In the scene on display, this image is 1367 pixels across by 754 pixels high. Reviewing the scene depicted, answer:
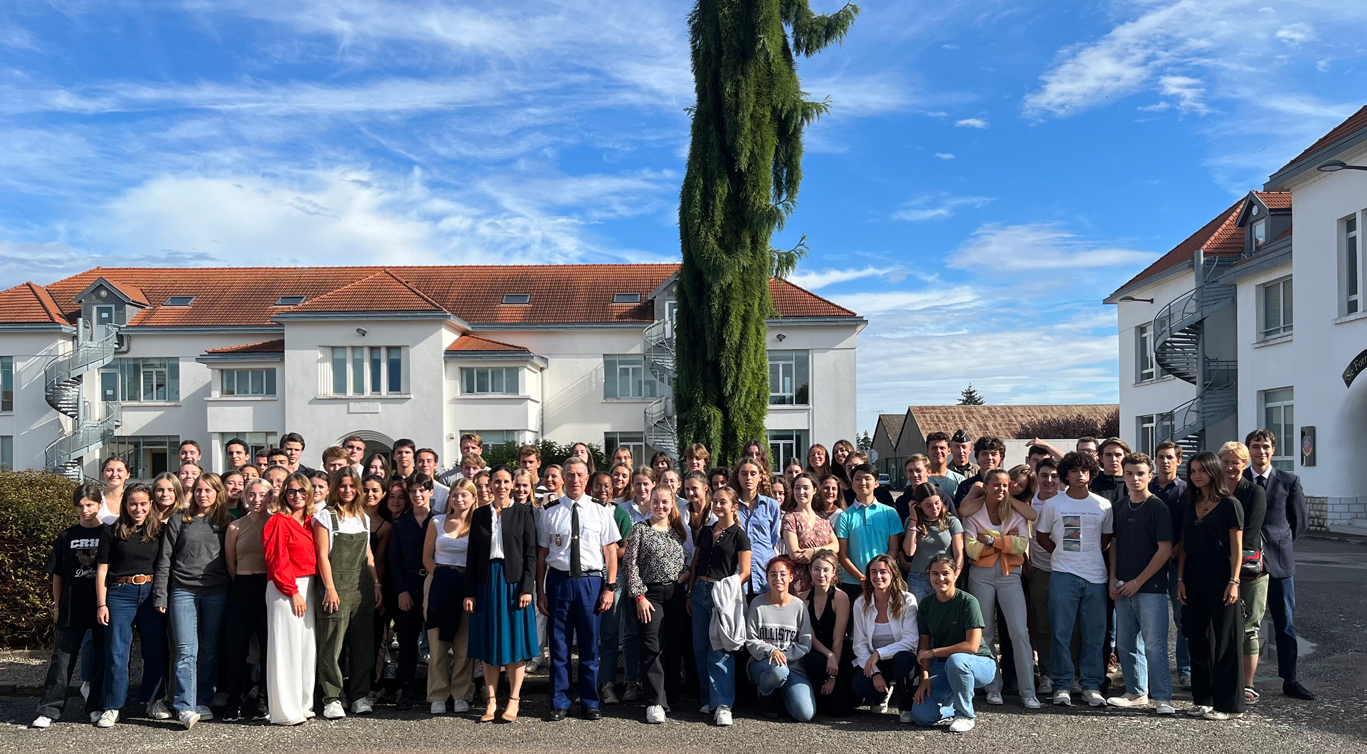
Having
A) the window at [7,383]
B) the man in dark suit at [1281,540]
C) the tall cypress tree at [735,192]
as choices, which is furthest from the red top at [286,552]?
the window at [7,383]

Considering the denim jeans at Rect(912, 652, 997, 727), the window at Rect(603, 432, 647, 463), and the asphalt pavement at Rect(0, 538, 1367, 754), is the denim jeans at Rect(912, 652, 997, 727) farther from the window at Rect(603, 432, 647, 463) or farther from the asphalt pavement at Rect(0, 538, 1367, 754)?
the window at Rect(603, 432, 647, 463)

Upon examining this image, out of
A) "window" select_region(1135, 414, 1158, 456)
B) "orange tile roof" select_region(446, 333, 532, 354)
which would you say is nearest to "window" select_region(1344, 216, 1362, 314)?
"window" select_region(1135, 414, 1158, 456)

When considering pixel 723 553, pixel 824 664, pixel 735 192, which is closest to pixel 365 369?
pixel 735 192

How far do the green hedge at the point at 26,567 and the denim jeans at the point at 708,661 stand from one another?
588cm

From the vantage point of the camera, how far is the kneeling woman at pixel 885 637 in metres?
6.86

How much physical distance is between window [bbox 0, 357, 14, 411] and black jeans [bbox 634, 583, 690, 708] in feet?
120

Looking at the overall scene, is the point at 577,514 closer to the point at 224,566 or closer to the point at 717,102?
the point at 224,566

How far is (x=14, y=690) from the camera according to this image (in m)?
7.70

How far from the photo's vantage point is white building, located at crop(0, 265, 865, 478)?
32.4 meters

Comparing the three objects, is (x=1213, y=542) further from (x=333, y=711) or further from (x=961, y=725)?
(x=333, y=711)

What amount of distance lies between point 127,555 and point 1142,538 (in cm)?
709

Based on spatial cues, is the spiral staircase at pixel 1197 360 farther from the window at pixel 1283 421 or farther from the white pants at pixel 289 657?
the white pants at pixel 289 657

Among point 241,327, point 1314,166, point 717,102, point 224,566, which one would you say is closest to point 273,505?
point 224,566

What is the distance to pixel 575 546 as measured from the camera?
23.4 feet
